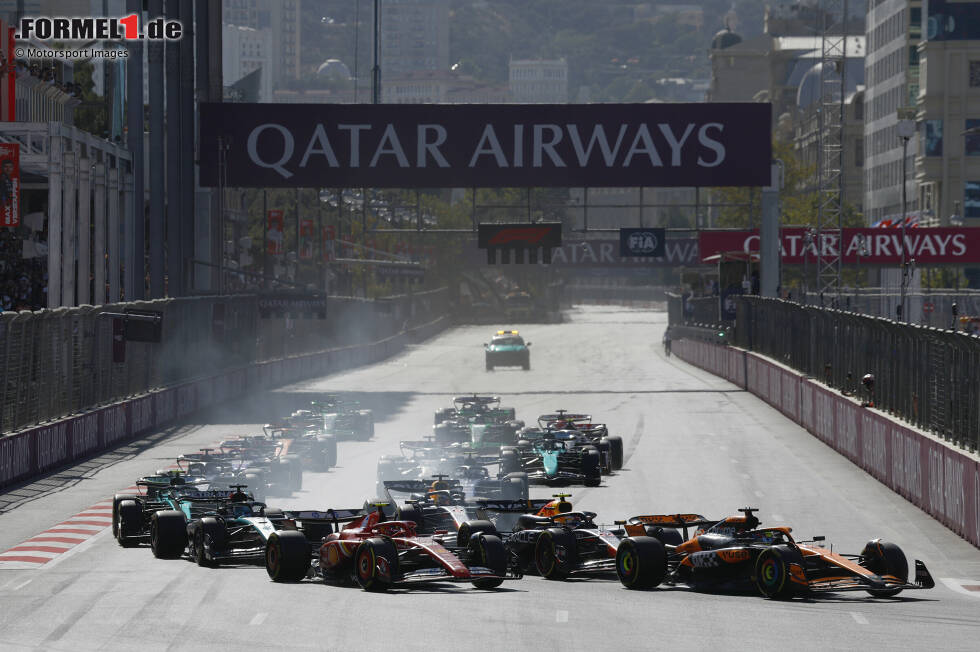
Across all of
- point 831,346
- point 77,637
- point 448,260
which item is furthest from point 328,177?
point 448,260

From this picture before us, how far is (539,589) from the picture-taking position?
A: 768 inches

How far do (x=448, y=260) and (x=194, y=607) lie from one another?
158270 mm

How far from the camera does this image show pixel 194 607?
1820cm

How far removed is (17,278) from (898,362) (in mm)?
32322

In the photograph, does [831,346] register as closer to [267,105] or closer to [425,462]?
[425,462]

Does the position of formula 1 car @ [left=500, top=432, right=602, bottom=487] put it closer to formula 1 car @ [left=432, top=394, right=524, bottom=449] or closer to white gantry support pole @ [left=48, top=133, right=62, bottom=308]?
formula 1 car @ [left=432, top=394, right=524, bottom=449]

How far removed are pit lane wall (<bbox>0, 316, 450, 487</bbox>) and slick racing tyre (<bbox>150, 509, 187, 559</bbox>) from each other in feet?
33.0

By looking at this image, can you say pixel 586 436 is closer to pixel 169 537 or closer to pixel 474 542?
pixel 169 537

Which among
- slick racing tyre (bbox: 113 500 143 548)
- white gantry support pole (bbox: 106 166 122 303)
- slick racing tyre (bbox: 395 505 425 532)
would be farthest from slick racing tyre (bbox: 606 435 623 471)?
white gantry support pole (bbox: 106 166 122 303)

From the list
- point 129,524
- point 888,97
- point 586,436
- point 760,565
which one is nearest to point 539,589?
point 760,565

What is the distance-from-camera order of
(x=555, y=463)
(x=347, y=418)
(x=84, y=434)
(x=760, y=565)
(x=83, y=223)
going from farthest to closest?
(x=83, y=223) < (x=347, y=418) < (x=84, y=434) < (x=555, y=463) < (x=760, y=565)

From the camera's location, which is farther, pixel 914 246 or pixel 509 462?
pixel 914 246

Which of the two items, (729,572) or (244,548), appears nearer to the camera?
(729,572)

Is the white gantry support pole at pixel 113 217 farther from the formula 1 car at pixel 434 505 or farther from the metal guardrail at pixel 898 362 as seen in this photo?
the formula 1 car at pixel 434 505
